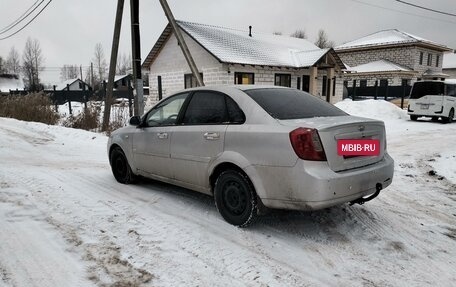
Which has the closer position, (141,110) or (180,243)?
(180,243)

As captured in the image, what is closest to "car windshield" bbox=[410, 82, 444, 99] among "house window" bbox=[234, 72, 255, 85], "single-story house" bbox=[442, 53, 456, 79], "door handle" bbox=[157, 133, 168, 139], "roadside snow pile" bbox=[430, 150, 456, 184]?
"roadside snow pile" bbox=[430, 150, 456, 184]

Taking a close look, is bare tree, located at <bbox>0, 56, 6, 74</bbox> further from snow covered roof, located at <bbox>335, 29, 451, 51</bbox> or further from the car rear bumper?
the car rear bumper

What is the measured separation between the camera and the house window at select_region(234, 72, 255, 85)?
21281mm

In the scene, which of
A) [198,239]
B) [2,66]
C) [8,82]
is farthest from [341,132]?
[2,66]

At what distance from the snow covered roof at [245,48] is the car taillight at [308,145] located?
16.7 m

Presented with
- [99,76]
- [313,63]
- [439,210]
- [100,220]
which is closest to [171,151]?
[100,220]

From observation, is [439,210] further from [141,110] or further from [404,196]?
[141,110]

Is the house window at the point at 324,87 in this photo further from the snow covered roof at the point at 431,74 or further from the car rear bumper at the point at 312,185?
the car rear bumper at the point at 312,185

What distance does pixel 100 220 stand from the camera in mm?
4051

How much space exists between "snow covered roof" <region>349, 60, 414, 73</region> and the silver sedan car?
103ft

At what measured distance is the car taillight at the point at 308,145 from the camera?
332 cm

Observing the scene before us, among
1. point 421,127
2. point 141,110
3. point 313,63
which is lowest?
point 421,127

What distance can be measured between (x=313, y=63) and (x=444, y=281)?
2093cm

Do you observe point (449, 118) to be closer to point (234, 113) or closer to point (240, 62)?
point (240, 62)
